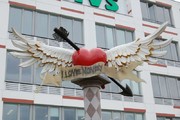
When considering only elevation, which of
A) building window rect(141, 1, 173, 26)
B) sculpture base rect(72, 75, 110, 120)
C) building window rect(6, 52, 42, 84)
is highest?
building window rect(141, 1, 173, 26)

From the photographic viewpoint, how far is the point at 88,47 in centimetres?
2127

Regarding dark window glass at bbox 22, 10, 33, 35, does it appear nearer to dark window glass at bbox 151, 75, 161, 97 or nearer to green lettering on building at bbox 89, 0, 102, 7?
green lettering on building at bbox 89, 0, 102, 7

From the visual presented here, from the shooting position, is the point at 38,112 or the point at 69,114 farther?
the point at 69,114

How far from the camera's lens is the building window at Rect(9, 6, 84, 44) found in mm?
19859

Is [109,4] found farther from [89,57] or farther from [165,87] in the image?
[89,57]

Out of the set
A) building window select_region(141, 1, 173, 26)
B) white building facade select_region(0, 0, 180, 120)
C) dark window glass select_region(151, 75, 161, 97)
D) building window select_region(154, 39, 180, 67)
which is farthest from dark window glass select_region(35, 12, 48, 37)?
building window select_region(154, 39, 180, 67)

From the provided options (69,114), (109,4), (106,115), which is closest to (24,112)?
(69,114)

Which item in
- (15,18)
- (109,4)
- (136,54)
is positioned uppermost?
(109,4)

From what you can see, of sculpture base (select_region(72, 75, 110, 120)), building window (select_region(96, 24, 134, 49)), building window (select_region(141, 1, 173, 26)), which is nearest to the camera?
sculpture base (select_region(72, 75, 110, 120))

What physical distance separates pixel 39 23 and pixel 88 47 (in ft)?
11.3

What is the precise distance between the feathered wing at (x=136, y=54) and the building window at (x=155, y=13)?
18.9 m

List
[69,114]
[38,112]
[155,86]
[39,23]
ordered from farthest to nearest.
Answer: [155,86] → [39,23] → [69,114] → [38,112]

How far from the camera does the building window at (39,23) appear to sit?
1986cm

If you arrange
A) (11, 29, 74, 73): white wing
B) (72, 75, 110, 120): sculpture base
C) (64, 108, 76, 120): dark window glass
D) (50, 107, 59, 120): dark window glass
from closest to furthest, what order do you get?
(72, 75, 110, 120): sculpture base
(11, 29, 74, 73): white wing
(50, 107, 59, 120): dark window glass
(64, 108, 76, 120): dark window glass
